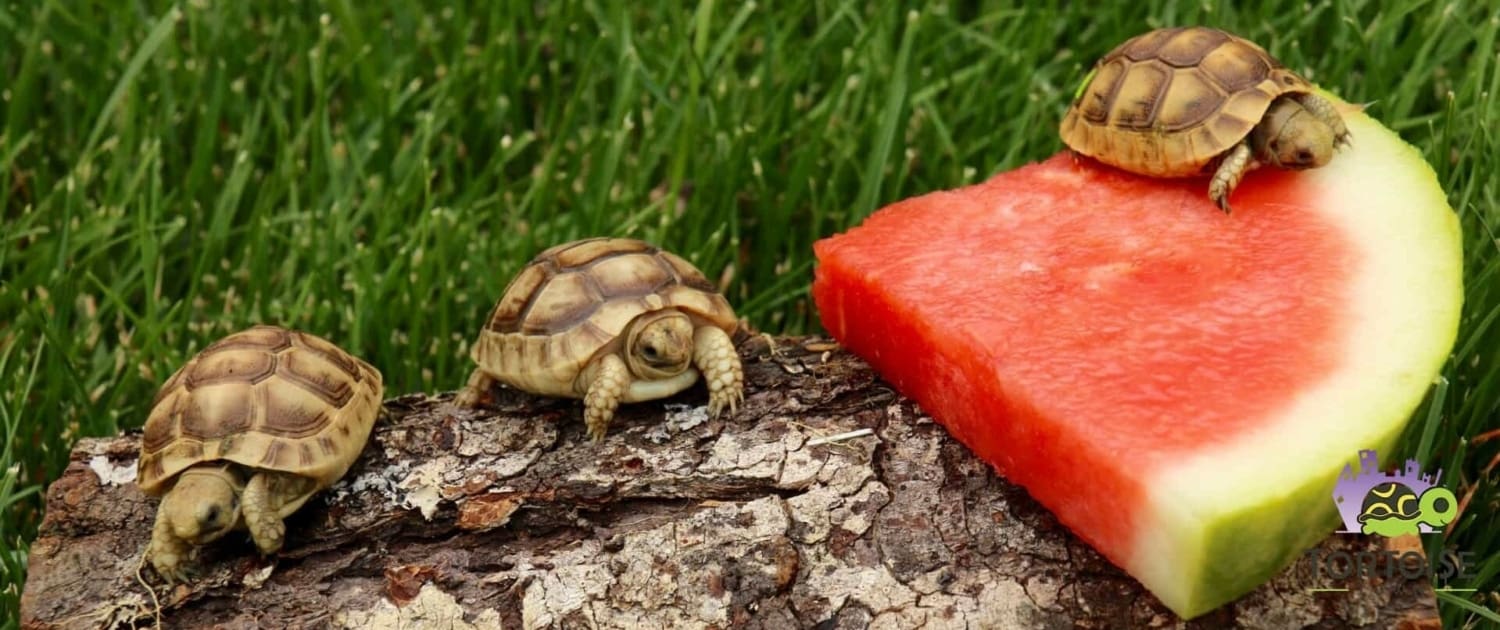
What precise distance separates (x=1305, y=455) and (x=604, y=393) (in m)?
1.52

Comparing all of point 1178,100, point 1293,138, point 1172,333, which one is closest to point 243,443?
point 1172,333

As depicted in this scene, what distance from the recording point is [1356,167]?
3.28m

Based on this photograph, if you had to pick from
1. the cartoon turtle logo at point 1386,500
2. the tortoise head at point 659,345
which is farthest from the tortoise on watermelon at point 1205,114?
the tortoise head at point 659,345

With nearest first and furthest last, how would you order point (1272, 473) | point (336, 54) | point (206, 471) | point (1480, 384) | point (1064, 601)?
point (1272, 473) < point (1064, 601) < point (206, 471) < point (1480, 384) < point (336, 54)

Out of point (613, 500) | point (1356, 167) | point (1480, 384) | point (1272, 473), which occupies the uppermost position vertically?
point (1356, 167)

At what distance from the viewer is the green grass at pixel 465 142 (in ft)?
13.8

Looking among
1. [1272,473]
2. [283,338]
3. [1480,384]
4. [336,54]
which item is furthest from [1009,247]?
[336,54]

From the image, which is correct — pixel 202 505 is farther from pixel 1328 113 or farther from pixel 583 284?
pixel 1328 113

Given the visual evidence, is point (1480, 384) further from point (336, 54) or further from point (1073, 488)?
point (336, 54)

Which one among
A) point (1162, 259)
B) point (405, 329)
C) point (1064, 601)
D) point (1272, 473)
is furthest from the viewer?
point (405, 329)

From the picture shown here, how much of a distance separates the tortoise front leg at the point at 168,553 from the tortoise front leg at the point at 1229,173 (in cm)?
258

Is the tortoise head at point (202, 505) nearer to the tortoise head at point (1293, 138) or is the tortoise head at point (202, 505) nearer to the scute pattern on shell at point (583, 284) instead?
the scute pattern on shell at point (583, 284)

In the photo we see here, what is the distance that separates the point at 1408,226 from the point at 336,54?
156 inches

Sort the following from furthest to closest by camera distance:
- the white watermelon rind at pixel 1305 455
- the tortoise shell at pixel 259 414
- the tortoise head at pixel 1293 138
A: the tortoise head at pixel 1293 138, the tortoise shell at pixel 259 414, the white watermelon rind at pixel 1305 455
